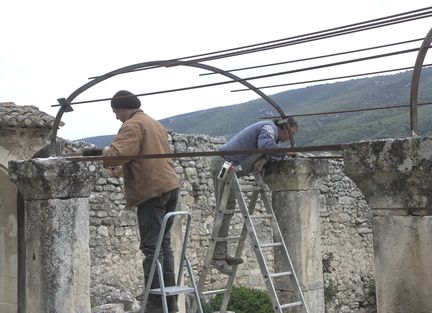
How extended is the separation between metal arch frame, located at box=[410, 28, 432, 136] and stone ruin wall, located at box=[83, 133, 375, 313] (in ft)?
25.0

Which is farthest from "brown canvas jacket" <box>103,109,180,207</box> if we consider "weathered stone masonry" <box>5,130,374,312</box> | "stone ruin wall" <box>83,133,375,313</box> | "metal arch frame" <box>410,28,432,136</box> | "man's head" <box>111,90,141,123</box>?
"stone ruin wall" <box>83,133,375,313</box>

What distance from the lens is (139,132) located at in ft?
18.6

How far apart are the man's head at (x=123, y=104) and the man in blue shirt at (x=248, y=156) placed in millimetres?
992

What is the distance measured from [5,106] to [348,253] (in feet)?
34.0

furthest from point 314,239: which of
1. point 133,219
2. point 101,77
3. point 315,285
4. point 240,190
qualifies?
point 133,219

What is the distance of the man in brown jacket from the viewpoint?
5.57 metres

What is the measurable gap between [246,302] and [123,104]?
23.1ft

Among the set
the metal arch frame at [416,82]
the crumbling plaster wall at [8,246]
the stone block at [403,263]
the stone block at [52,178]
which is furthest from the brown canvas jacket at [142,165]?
the crumbling plaster wall at [8,246]

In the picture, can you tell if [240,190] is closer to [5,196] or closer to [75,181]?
[75,181]

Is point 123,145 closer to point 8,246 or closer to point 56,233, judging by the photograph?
point 56,233

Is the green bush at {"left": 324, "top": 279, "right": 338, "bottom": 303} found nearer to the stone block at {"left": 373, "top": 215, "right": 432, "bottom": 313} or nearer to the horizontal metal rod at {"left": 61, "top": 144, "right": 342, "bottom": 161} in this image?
the horizontal metal rod at {"left": 61, "top": 144, "right": 342, "bottom": 161}

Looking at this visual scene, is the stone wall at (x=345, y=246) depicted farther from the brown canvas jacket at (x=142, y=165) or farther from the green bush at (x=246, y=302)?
the brown canvas jacket at (x=142, y=165)

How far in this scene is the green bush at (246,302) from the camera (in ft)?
39.0

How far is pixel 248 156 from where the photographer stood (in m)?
6.61
